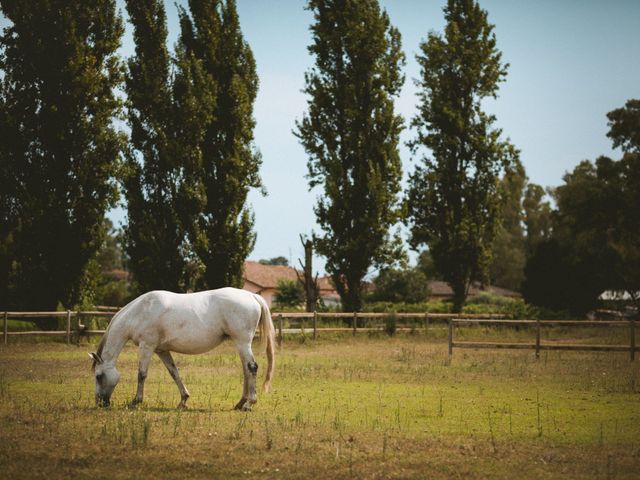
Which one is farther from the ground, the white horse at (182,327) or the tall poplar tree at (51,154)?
the tall poplar tree at (51,154)

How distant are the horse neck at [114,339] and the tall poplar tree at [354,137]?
19.8 m

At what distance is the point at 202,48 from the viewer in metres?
29.6

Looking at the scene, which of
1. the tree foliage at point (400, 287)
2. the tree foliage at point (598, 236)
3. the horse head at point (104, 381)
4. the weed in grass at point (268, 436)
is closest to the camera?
the weed in grass at point (268, 436)

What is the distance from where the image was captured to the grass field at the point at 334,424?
7.03 metres

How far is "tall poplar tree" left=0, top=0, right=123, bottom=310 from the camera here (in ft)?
81.8

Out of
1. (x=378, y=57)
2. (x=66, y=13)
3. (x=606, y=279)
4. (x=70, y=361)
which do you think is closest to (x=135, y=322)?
(x=70, y=361)

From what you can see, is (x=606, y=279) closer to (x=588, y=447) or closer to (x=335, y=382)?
(x=335, y=382)

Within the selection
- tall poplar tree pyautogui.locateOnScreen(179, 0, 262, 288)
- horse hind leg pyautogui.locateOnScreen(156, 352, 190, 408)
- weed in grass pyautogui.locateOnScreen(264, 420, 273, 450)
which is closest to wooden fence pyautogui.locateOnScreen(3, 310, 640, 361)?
tall poplar tree pyautogui.locateOnScreen(179, 0, 262, 288)

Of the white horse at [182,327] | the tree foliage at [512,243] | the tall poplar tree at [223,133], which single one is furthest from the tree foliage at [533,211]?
the white horse at [182,327]

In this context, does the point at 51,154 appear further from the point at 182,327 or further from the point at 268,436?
the point at 268,436

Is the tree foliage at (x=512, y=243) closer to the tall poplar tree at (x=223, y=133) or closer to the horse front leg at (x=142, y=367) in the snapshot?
the tall poplar tree at (x=223, y=133)

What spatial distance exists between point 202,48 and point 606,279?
32851 millimetres

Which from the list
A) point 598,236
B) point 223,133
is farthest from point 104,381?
point 598,236

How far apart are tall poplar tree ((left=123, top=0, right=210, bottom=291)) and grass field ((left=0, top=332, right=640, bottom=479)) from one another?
10.2 metres
